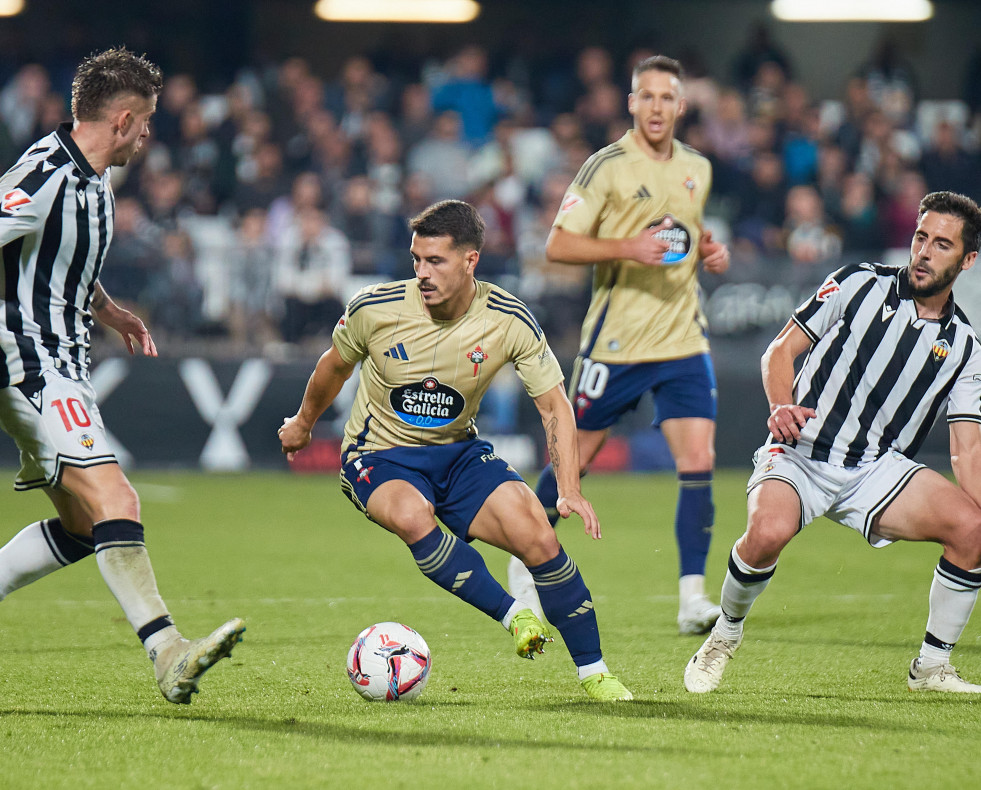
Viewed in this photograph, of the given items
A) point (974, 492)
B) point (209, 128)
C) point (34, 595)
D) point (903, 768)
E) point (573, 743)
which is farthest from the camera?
point (209, 128)

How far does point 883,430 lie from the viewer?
486 centimetres

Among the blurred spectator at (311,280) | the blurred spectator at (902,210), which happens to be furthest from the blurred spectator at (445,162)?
the blurred spectator at (902,210)

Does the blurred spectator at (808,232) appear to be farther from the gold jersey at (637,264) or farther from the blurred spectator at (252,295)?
the gold jersey at (637,264)

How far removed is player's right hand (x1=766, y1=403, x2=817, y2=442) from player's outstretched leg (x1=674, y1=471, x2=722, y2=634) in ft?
4.74

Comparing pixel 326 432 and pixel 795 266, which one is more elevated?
pixel 795 266

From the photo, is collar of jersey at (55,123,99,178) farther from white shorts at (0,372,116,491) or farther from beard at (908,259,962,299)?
beard at (908,259,962,299)

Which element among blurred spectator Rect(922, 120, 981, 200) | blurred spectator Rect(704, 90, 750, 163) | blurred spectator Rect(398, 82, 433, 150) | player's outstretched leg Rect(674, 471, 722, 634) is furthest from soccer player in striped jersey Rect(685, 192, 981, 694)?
blurred spectator Rect(922, 120, 981, 200)

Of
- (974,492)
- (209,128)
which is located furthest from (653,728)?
(209,128)

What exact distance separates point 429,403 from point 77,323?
1242 millimetres

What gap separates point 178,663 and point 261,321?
345 inches

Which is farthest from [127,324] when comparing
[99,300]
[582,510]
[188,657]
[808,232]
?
[808,232]

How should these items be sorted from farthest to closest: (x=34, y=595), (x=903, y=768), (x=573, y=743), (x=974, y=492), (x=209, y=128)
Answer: (x=209, y=128) → (x=34, y=595) → (x=974, y=492) → (x=573, y=743) → (x=903, y=768)

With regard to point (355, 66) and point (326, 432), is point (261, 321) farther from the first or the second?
point (355, 66)

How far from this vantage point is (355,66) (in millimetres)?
15211
